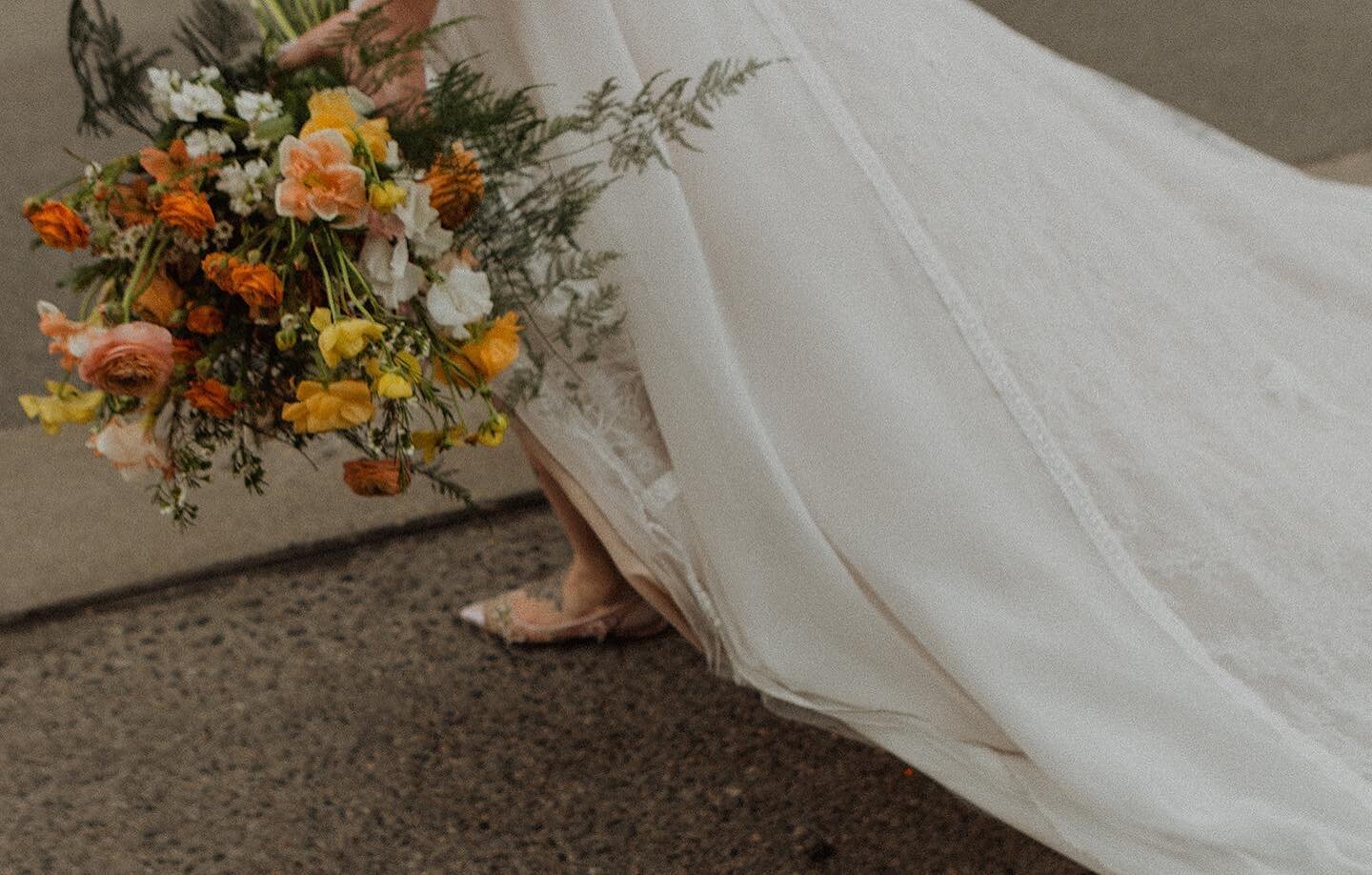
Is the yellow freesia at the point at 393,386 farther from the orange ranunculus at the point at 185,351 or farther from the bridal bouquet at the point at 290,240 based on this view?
the orange ranunculus at the point at 185,351

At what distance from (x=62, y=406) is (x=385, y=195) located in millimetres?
405

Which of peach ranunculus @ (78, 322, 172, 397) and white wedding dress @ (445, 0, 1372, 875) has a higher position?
peach ranunculus @ (78, 322, 172, 397)

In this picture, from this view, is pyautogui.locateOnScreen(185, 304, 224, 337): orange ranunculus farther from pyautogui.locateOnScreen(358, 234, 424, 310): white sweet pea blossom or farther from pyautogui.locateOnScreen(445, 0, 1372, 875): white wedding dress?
pyautogui.locateOnScreen(445, 0, 1372, 875): white wedding dress

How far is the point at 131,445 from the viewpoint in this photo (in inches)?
58.4

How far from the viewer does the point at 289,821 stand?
2.06 m

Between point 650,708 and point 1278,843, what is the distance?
3.28 ft

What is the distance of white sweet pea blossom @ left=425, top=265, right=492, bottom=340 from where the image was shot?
1.43 meters

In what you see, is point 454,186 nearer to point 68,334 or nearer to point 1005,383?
point 68,334

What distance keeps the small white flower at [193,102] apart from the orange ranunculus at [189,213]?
0.10 metres

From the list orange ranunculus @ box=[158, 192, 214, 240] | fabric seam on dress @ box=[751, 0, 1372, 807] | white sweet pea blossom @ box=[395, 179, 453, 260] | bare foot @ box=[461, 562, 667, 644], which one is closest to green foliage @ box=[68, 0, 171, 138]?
orange ranunculus @ box=[158, 192, 214, 240]

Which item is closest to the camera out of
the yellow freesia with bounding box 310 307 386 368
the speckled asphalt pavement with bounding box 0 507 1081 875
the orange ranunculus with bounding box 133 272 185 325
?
the yellow freesia with bounding box 310 307 386 368

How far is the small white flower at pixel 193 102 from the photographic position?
1.41 m

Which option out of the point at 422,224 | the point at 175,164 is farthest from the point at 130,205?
the point at 422,224

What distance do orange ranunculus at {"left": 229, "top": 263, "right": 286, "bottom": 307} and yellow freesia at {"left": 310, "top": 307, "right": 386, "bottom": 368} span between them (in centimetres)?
4
